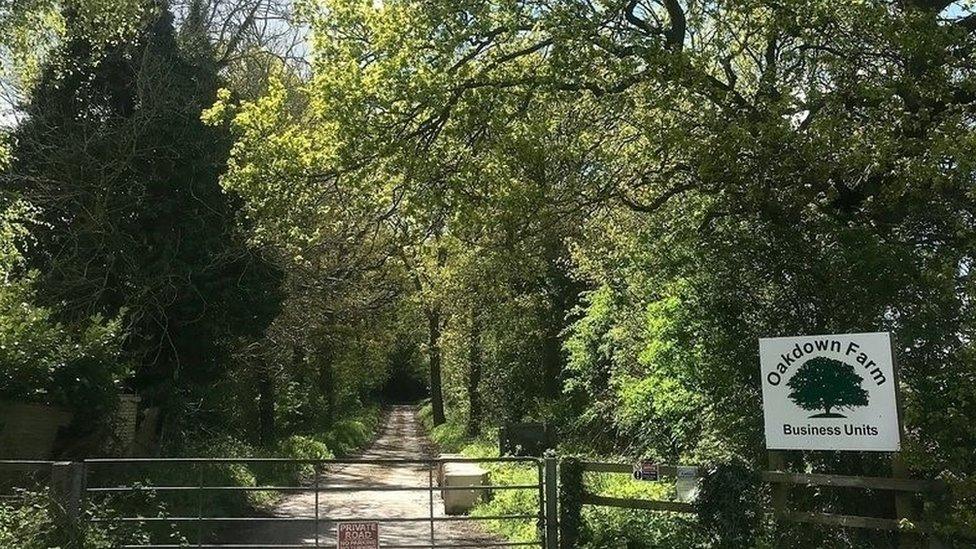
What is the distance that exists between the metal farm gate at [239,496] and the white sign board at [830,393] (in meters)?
2.64

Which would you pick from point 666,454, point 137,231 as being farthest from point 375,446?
point 666,454

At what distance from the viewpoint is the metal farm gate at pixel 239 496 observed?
9.14m

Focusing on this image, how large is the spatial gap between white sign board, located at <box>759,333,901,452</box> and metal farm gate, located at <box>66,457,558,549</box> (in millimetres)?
2636

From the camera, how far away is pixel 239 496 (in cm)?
1524

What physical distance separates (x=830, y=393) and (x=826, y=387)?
70 millimetres

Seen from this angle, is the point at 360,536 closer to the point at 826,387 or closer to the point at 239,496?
the point at 826,387

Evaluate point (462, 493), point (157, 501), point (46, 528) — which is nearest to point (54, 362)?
point (157, 501)

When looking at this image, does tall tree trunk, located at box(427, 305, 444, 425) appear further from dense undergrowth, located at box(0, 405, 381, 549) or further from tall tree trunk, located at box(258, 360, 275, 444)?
dense undergrowth, located at box(0, 405, 381, 549)

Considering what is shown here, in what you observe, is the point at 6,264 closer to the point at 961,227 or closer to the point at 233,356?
the point at 233,356

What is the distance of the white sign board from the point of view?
7.92 m

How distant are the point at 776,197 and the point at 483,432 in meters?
21.8

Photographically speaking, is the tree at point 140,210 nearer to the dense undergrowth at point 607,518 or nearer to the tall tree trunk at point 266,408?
the dense undergrowth at point 607,518

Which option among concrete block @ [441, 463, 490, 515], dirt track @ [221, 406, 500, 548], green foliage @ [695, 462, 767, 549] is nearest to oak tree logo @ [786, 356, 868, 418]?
green foliage @ [695, 462, 767, 549]

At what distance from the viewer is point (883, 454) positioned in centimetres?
916
